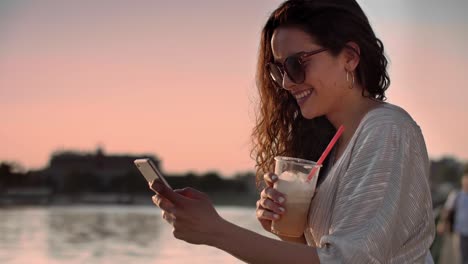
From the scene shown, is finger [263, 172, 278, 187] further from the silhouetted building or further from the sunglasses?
the silhouetted building

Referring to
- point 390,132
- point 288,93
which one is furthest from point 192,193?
point 288,93

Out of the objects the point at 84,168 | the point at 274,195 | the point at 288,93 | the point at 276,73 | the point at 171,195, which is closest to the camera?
the point at 171,195

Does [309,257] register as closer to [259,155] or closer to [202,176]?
[259,155]

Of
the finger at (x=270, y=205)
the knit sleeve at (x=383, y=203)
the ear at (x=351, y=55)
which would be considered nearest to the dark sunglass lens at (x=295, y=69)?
the ear at (x=351, y=55)

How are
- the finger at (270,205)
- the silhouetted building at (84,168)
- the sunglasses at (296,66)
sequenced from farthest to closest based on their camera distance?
the silhouetted building at (84,168) < the finger at (270,205) < the sunglasses at (296,66)

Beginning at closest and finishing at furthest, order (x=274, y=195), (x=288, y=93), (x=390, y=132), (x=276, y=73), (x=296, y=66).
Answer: (x=390, y=132)
(x=296, y=66)
(x=274, y=195)
(x=276, y=73)
(x=288, y=93)

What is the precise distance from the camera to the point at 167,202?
248 centimetres

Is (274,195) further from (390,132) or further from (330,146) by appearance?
(390,132)

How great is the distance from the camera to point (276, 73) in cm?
296

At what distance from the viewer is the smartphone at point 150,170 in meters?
2.49

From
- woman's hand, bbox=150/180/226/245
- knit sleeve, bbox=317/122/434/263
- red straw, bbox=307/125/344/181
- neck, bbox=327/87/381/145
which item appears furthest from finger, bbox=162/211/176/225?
neck, bbox=327/87/381/145

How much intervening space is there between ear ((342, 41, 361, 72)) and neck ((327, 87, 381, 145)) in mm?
77

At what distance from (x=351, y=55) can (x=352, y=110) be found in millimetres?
151

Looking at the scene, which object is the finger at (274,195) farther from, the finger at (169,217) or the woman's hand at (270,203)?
the finger at (169,217)
